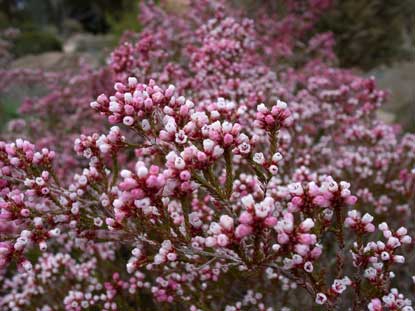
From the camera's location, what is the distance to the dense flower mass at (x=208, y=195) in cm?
218

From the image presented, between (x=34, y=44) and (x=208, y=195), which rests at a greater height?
(x=208, y=195)

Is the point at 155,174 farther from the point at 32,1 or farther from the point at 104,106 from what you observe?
the point at 32,1

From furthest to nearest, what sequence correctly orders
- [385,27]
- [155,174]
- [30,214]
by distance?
[385,27]
[30,214]
[155,174]

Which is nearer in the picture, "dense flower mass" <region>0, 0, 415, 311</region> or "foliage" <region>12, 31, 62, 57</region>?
"dense flower mass" <region>0, 0, 415, 311</region>

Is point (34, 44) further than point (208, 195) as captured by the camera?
Yes

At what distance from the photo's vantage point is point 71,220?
2.83m

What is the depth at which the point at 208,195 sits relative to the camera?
12.2 ft

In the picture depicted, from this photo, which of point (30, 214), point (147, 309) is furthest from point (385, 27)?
point (30, 214)

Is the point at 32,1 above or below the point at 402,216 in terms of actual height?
above

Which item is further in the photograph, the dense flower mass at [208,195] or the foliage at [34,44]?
the foliage at [34,44]

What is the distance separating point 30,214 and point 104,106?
796mm

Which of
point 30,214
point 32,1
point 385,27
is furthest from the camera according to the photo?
point 32,1

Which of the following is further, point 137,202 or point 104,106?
point 104,106

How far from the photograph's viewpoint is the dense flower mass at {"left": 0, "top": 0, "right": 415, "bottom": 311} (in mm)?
2184
